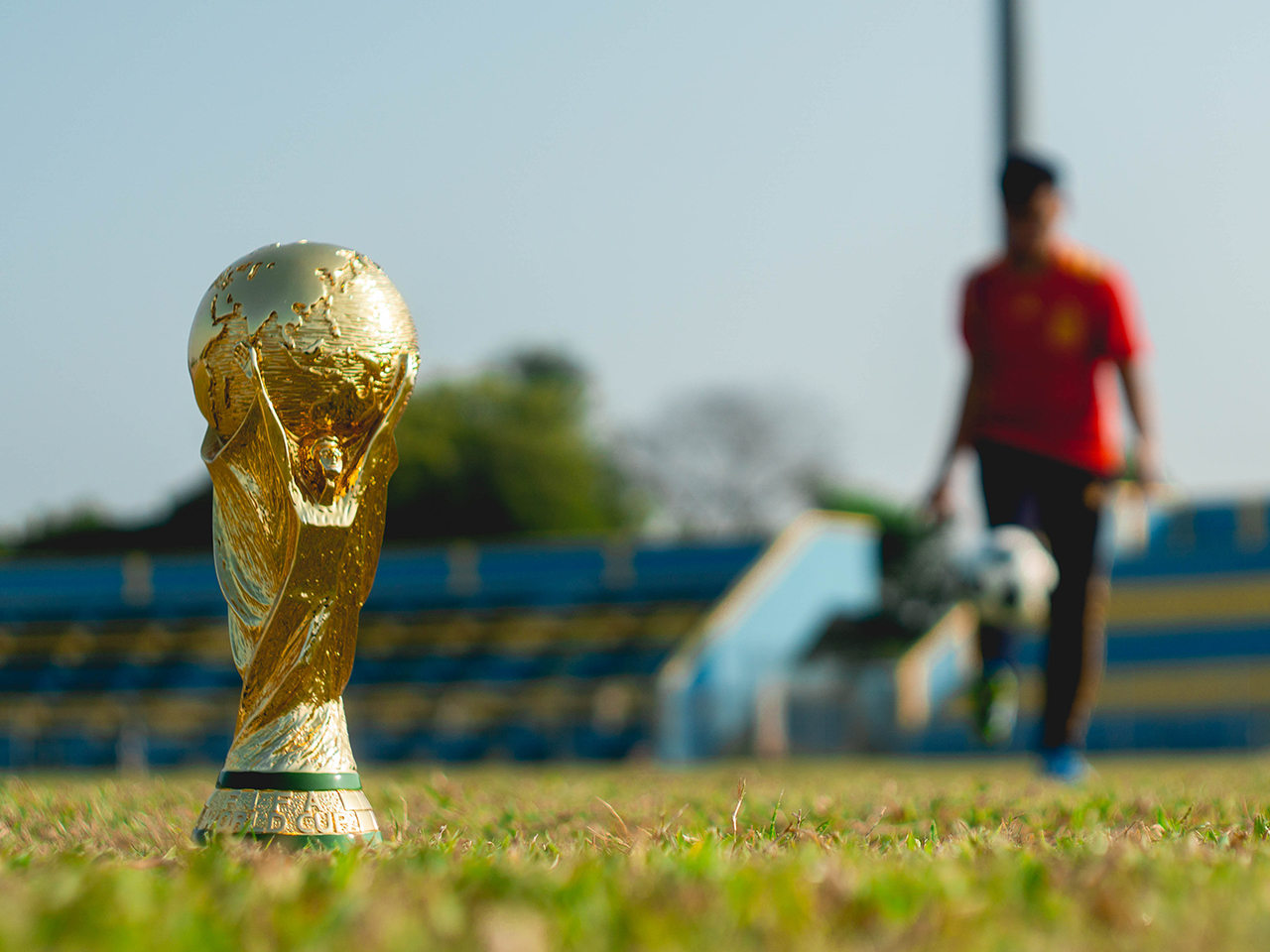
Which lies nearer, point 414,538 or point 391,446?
point 391,446

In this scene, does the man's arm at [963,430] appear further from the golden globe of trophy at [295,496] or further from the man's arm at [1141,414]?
the golden globe of trophy at [295,496]

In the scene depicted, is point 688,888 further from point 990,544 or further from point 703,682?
point 703,682

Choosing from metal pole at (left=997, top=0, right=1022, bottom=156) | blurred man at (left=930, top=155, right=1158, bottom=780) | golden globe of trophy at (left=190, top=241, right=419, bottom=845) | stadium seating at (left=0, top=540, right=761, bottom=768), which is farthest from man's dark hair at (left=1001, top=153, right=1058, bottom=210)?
stadium seating at (left=0, top=540, right=761, bottom=768)

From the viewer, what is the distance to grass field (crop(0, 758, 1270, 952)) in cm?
86

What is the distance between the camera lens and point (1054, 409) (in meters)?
4.09

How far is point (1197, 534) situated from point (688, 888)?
1948cm

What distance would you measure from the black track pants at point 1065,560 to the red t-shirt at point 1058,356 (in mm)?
64

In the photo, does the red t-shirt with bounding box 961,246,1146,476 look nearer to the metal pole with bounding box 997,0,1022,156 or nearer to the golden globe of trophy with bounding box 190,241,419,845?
the metal pole with bounding box 997,0,1022,156

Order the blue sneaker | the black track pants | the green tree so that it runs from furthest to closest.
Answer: the green tree → the black track pants → the blue sneaker

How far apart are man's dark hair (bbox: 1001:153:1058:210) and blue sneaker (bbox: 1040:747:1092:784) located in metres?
1.60

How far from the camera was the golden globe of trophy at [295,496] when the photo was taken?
1.67 metres

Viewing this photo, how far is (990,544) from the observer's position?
4207 millimetres

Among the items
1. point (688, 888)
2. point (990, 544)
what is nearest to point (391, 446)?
point (688, 888)

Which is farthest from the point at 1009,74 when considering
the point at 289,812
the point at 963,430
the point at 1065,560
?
the point at 289,812
